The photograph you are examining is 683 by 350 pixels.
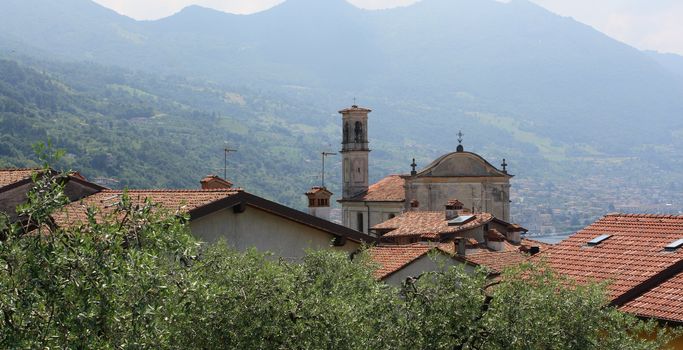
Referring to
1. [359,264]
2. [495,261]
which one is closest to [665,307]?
[359,264]

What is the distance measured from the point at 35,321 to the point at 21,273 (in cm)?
62

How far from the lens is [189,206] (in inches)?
949

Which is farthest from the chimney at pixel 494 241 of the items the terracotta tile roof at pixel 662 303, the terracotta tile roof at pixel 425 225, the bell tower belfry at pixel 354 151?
the bell tower belfry at pixel 354 151

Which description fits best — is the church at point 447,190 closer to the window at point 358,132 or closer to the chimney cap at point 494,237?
the window at point 358,132

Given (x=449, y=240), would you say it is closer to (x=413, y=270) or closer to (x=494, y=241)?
(x=494, y=241)

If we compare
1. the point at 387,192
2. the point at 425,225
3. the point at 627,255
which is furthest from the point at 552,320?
the point at 387,192

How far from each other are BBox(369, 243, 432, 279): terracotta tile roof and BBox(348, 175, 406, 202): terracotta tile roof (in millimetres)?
42070

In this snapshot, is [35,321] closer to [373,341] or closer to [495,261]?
[373,341]

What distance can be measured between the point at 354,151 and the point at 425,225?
34.8 m

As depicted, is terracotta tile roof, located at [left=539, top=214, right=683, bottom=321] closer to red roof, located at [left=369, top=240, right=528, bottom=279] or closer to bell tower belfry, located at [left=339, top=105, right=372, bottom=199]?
red roof, located at [left=369, top=240, right=528, bottom=279]

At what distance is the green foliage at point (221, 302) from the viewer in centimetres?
1166

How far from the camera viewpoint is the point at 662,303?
843 inches

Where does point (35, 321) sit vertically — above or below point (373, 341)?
above

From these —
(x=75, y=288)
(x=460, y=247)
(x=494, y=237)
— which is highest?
(x=75, y=288)
